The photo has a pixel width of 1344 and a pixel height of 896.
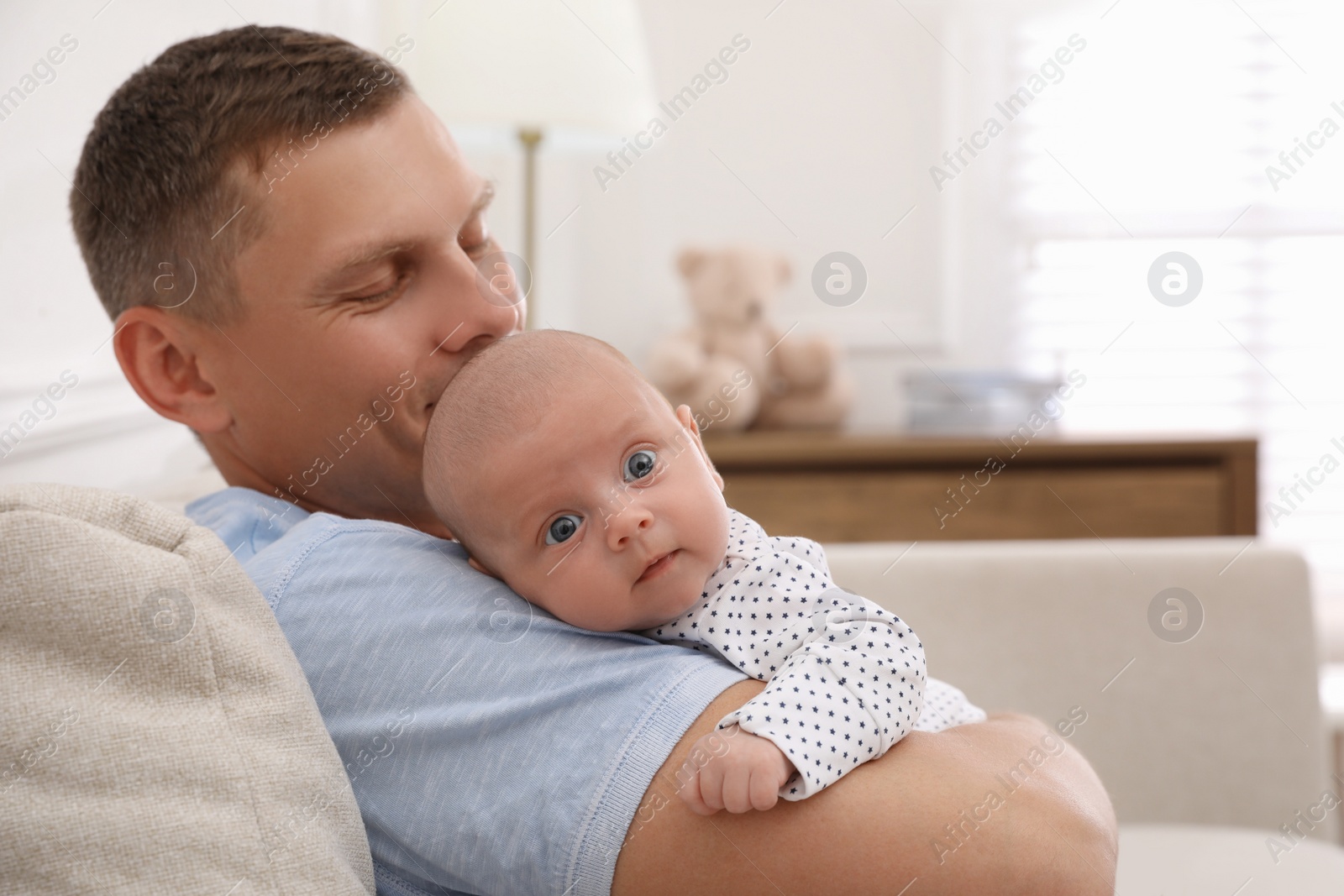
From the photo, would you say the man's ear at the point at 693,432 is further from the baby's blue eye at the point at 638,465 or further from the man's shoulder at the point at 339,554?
the man's shoulder at the point at 339,554

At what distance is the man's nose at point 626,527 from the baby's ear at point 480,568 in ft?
0.38

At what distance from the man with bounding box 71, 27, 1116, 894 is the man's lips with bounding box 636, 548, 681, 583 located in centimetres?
5

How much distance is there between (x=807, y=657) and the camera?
2.37ft

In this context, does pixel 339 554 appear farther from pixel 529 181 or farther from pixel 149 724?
pixel 529 181

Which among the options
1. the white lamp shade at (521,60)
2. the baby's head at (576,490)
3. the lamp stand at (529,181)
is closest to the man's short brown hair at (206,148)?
the baby's head at (576,490)

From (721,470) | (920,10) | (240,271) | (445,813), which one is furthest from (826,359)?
(445,813)

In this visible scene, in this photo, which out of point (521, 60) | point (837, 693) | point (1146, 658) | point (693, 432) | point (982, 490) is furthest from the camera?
point (982, 490)

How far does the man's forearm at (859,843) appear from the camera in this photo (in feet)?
2.18

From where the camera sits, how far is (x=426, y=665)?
0.72 m

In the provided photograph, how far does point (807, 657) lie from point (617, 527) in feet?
0.54

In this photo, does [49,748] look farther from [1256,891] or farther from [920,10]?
[920,10]

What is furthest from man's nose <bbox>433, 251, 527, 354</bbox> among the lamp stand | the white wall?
the white wall

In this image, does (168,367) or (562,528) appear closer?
(562,528)

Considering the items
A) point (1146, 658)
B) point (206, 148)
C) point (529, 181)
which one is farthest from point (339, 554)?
point (529, 181)
